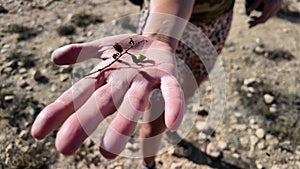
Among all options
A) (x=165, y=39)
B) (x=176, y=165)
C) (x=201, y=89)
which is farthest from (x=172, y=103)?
(x=201, y=89)

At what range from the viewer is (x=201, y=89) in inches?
129

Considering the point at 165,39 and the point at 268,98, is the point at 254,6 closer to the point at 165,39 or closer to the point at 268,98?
the point at 165,39

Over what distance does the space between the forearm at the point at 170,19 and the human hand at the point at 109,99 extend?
4.8 inches

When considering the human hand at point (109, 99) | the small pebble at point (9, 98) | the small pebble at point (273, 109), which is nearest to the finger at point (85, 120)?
the human hand at point (109, 99)

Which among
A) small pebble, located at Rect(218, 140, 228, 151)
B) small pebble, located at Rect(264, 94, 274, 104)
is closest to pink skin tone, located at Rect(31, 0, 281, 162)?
small pebble, located at Rect(218, 140, 228, 151)

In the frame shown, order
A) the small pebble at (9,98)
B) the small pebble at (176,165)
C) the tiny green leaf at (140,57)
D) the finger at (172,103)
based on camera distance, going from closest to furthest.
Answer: the finger at (172,103)
the tiny green leaf at (140,57)
the small pebble at (176,165)
the small pebble at (9,98)

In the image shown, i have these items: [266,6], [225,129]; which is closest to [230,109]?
[225,129]

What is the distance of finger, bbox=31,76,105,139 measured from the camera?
1289mm

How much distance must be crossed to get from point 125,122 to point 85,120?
137 millimetres

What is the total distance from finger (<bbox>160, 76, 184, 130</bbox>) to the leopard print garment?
0.72m

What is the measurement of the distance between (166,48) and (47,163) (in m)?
1.60

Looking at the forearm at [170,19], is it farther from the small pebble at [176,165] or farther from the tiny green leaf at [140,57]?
the small pebble at [176,165]

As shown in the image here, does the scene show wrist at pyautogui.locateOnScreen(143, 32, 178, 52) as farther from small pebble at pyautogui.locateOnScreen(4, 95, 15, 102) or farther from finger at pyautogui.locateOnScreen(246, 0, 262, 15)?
small pebble at pyautogui.locateOnScreen(4, 95, 15, 102)

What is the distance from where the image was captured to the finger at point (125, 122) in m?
1.27
